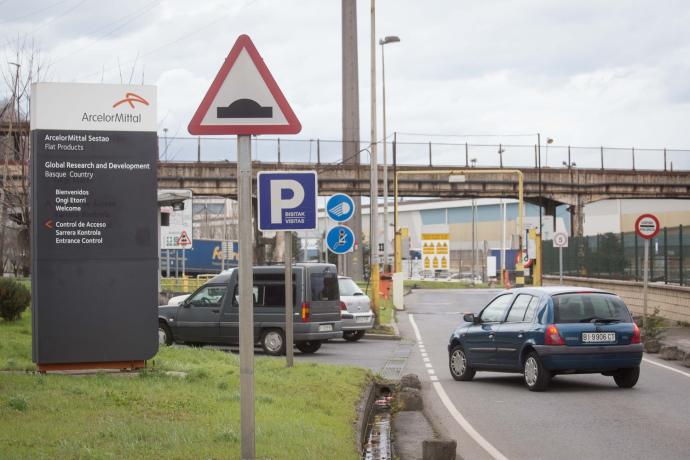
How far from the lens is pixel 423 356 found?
79.9 ft

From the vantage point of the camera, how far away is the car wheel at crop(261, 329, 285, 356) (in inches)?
957

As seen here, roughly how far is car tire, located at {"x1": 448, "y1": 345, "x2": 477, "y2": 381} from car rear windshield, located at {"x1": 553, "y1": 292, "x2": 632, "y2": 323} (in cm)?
242

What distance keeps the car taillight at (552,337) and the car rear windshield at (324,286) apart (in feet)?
30.1

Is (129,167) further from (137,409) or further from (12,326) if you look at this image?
(12,326)

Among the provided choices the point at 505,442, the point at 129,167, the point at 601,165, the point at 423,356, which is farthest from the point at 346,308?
the point at 601,165

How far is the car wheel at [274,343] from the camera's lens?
24312 mm

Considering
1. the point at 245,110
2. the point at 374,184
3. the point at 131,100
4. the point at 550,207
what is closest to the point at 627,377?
the point at 131,100

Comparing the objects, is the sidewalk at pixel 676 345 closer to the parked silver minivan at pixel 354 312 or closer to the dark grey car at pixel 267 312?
the dark grey car at pixel 267 312

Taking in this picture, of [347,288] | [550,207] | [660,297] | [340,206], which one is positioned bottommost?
[660,297]

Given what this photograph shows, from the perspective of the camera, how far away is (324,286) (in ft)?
81.5

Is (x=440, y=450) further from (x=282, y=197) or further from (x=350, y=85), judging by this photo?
(x=350, y=85)

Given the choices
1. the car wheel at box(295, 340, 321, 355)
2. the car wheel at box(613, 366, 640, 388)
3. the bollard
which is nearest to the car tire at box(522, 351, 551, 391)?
the car wheel at box(613, 366, 640, 388)

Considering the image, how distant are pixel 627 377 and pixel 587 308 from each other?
129cm

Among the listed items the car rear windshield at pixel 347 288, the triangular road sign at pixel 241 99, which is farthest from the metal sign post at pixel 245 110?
the car rear windshield at pixel 347 288
